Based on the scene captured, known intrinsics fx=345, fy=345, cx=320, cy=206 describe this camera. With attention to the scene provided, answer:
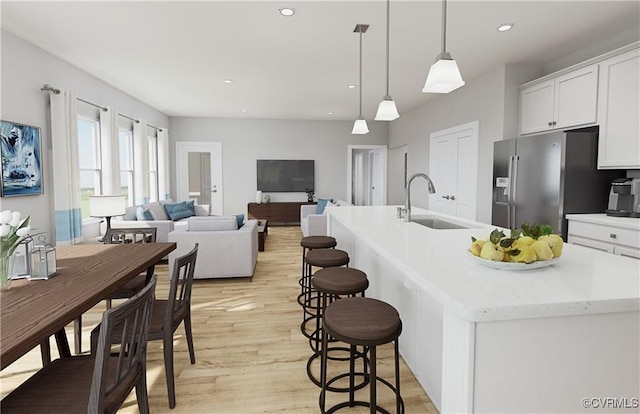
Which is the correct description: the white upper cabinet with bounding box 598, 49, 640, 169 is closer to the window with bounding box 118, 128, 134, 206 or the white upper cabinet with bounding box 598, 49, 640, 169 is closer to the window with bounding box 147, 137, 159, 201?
the window with bounding box 118, 128, 134, 206

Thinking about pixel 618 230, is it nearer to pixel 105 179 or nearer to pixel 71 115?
pixel 71 115

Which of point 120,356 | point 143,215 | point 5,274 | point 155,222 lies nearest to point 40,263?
point 5,274

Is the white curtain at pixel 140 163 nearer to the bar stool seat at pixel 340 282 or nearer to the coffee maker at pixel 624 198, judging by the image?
the bar stool seat at pixel 340 282

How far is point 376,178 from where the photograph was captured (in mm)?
9211

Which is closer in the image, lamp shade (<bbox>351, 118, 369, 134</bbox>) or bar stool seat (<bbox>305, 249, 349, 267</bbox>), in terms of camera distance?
bar stool seat (<bbox>305, 249, 349, 267</bbox>)

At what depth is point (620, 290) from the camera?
1.03 metres

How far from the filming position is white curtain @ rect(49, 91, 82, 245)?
393 centimetres

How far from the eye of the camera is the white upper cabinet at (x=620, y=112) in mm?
2934

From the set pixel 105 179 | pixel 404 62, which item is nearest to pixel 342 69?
pixel 404 62

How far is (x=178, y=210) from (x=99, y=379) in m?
5.64

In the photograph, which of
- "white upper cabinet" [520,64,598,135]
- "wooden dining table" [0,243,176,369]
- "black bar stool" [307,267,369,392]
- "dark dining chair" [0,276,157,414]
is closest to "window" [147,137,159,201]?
"wooden dining table" [0,243,176,369]

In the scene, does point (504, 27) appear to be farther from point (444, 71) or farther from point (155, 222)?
point (155, 222)

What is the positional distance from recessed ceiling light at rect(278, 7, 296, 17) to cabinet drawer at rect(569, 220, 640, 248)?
10.4 ft

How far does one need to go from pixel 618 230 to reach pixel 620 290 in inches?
89.2
